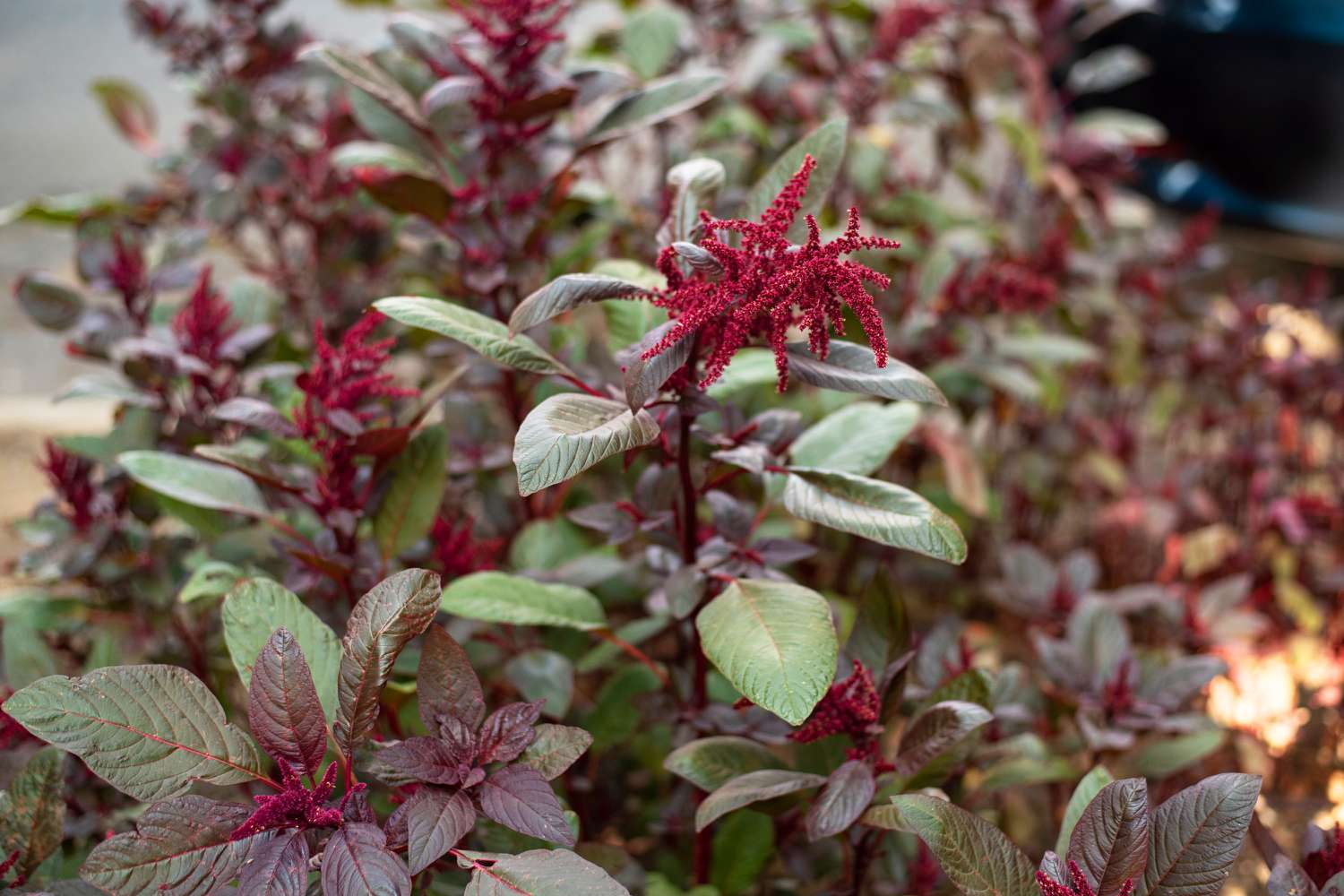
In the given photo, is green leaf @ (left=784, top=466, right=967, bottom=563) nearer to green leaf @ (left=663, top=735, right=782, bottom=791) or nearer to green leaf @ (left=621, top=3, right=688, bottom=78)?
green leaf @ (left=663, top=735, right=782, bottom=791)

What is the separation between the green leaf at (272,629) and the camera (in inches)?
33.2

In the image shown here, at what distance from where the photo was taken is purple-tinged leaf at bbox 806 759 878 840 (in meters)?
0.82

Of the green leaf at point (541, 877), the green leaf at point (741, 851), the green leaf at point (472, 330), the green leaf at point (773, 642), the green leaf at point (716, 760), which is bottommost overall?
the green leaf at point (741, 851)

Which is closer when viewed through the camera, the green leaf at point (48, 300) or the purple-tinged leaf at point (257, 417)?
the purple-tinged leaf at point (257, 417)

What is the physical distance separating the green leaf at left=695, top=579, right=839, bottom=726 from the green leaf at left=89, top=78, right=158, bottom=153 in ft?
4.97

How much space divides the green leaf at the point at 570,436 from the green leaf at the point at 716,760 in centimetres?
29

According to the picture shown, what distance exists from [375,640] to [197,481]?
36cm

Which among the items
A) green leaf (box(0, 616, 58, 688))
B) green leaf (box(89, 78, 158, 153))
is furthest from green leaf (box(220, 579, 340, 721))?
green leaf (box(89, 78, 158, 153))

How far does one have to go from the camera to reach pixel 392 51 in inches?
53.1

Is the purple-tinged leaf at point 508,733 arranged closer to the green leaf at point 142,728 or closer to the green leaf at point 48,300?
the green leaf at point 142,728

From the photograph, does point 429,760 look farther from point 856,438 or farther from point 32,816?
point 856,438

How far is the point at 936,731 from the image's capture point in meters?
0.86

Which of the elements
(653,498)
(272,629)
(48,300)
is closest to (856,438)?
(653,498)

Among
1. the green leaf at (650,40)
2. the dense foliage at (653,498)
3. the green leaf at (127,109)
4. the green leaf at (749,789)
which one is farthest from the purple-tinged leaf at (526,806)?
the green leaf at (127,109)
